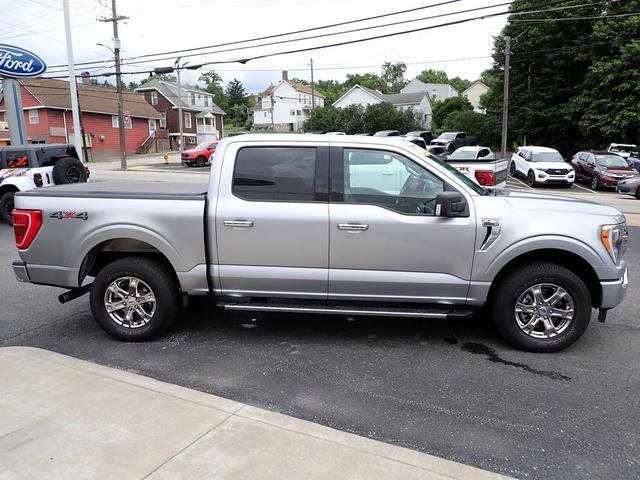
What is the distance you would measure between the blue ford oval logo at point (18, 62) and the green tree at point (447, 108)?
166 feet

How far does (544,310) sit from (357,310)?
5.33 ft

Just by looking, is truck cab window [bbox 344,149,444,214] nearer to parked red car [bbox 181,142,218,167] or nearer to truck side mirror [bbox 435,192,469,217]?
truck side mirror [bbox 435,192,469,217]

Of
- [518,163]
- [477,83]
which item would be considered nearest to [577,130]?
[518,163]

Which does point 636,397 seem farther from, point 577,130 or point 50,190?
point 577,130

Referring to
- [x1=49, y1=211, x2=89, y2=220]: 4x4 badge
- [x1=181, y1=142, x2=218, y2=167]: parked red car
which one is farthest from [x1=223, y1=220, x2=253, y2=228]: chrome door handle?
[x1=181, y1=142, x2=218, y2=167]: parked red car

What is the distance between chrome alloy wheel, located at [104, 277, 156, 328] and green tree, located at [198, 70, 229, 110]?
112m

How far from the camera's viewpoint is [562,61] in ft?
118

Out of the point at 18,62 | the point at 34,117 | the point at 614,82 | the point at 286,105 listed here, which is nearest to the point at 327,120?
the point at 614,82

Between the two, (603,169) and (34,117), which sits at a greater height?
(34,117)

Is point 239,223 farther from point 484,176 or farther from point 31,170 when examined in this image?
point 31,170

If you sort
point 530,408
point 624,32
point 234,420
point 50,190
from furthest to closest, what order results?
1. point 624,32
2. point 50,190
3. point 530,408
4. point 234,420

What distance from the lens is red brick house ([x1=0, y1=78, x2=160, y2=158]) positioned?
42.8m

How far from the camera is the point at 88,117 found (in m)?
46.0

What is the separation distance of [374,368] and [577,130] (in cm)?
3905
